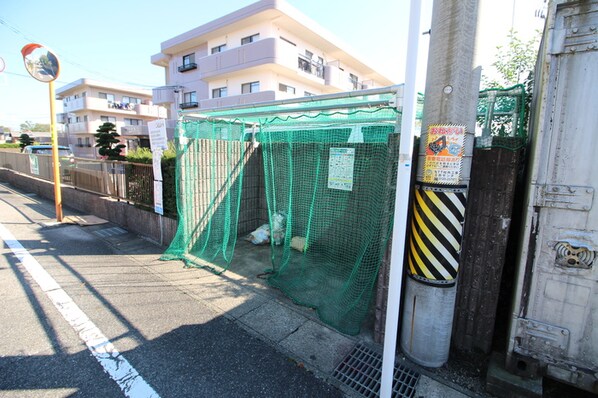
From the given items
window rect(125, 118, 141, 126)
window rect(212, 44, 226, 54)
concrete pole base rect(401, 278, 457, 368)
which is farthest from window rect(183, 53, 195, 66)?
concrete pole base rect(401, 278, 457, 368)

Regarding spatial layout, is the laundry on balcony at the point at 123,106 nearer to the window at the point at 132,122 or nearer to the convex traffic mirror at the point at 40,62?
the window at the point at 132,122

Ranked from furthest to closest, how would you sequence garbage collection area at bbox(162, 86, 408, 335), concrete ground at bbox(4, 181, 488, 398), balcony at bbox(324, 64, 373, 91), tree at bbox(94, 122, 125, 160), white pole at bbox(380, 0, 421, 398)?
1. tree at bbox(94, 122, 125, 160)
2. balcony at bbox(324, 64, 373, 91)
3. garbage collection area at bbox(162, 86, 408, 335)
4. concrete ground at bbox(4, 181, 488, 398)
5. white pole at bbox(380, 0, 421, 398)

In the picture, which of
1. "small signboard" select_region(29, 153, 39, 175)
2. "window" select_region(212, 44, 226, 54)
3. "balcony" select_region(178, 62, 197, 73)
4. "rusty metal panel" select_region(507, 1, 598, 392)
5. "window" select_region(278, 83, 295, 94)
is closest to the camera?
"rusty metal panel" select_region(507, 1, 598, 392)

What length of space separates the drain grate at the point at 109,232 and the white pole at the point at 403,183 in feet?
20.1

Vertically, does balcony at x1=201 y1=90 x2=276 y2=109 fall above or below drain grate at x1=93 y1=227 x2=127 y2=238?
above

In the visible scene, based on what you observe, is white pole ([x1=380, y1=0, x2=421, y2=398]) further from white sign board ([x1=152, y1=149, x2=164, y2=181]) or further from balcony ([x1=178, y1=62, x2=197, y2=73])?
balcony ([x1=178, y1=62, x2=197, y2=73])

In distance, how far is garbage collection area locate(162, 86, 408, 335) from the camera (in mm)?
3584

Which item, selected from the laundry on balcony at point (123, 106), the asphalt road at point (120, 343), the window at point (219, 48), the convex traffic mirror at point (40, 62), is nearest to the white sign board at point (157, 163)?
the asphalt road at point (120, 343)

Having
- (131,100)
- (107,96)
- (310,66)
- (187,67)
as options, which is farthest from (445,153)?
(131,100)

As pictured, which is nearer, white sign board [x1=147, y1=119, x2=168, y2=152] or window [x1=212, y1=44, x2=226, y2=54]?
white sign board [x1=147, y1=119, x2=168, y2=152]

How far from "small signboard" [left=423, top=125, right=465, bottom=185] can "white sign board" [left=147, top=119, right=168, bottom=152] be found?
4.26m

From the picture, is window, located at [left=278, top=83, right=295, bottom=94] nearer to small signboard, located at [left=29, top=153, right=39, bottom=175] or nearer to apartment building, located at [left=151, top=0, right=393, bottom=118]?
apartment building, located at [left=151, top=0, right=393, bottom=118]

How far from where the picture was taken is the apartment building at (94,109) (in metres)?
30.0

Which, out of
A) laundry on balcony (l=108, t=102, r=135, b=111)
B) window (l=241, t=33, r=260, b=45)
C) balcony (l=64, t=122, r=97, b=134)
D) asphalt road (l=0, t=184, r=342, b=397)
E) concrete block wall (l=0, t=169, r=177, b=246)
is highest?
window (l=241, t=33, r=260, b=45)
